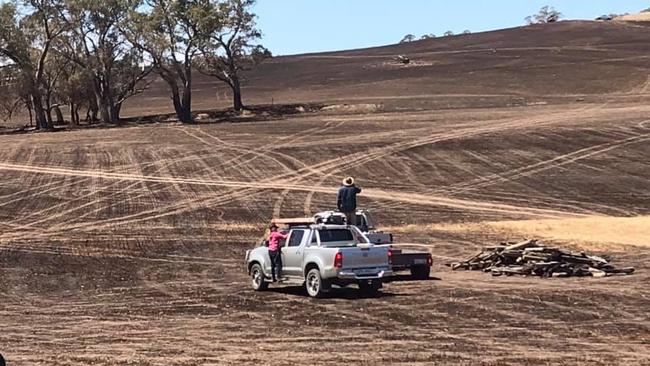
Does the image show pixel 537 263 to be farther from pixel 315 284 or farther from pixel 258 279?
pixel 258 279

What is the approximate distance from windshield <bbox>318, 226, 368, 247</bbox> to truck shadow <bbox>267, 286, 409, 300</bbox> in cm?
99

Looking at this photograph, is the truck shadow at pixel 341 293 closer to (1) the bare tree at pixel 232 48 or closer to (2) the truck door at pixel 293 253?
(2) the truck door at pixel 293 253

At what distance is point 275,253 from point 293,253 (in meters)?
0.50

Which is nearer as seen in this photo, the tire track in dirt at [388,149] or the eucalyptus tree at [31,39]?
the tire track in dirt at [388,149]

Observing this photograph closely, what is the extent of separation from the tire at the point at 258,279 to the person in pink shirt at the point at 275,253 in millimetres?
408

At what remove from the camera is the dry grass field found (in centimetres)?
1416

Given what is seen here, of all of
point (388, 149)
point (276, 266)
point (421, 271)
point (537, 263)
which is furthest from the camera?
point (388, 149)

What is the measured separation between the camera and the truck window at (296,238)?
2058 cm

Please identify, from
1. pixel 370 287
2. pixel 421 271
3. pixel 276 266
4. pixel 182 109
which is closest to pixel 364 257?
pixel 370 287

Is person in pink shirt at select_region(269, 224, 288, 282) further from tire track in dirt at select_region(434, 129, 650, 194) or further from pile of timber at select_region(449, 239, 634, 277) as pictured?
tire track in dirt at select_region(434, 129, 650, 194)

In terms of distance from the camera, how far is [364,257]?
19359 mm

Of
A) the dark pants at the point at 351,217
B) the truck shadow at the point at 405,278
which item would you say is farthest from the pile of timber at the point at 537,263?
the dark pants at the point at 351,217

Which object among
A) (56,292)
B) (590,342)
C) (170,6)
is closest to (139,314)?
(56,292)

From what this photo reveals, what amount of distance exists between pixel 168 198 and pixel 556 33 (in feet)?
337
